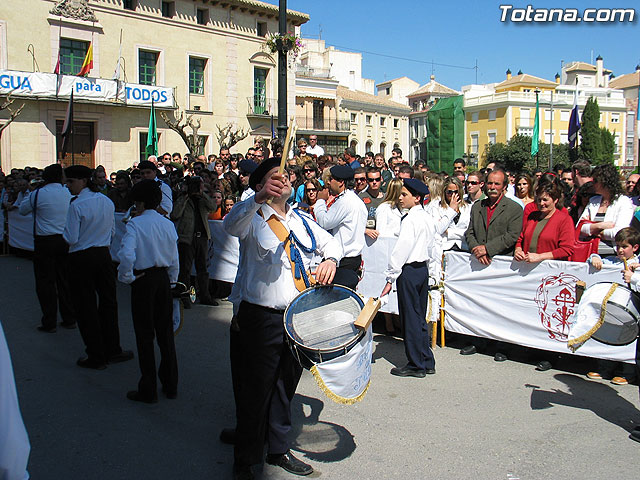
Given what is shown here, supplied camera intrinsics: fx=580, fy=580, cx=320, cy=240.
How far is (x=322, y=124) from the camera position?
5591cm

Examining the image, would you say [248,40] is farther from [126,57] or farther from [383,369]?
[383,369]

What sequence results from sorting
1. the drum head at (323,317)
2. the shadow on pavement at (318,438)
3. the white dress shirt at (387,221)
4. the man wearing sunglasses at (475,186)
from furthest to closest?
the man wearing sunglasses at (475,186), the white dress shirt at (387,221), the shadow on pavement at (318,438), the drum head at (323,317)

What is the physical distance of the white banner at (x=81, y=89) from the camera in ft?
85.3

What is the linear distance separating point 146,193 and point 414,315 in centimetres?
300

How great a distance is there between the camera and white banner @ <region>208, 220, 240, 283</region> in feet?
32.4

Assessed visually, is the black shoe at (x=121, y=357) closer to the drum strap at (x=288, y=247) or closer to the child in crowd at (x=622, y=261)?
the drum strap at (x=288, y=247)

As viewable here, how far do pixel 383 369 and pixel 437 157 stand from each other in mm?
71007

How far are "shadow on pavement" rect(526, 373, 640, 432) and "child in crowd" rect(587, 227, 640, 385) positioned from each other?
22 cm

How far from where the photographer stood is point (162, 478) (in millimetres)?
4012

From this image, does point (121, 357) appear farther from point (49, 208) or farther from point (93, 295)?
point (49, 208)

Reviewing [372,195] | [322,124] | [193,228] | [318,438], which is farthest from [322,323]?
[322,124]

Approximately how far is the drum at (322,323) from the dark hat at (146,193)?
236 cm

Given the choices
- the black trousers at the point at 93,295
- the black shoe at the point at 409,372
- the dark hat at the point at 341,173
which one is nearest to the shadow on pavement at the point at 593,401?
the black shoe at the point at 409,372

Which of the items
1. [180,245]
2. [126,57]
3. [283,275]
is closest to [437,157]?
[126,57]
